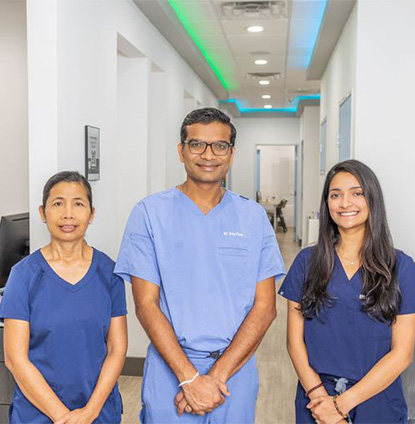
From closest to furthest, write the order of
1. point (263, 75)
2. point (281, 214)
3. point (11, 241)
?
point (11, 241), point (263, 75), point (281, 214)

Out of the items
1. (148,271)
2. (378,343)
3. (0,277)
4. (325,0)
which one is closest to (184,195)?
(148,271)

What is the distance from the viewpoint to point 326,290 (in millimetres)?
1936

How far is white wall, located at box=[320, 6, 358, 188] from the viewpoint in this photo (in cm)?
391

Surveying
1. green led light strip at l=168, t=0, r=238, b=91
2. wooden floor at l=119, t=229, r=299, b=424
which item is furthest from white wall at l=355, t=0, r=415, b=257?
green led light strip at l=168, t=0, r=238, b=91

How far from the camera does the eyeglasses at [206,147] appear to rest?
1.87 meters

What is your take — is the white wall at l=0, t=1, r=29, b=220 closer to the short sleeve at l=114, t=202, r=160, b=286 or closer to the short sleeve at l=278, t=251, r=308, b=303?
the short sleeve at l=114, t=202, r=160, b=286

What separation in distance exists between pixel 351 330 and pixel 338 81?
11.4ft

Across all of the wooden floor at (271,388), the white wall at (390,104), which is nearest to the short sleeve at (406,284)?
the wooden floor at (271,388)

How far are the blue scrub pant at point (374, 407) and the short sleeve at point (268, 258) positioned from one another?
0.39m

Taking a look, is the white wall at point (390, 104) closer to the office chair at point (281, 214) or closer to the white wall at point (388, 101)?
the white wall at point (388, 101)

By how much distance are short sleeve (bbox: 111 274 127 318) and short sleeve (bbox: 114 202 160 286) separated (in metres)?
0.09

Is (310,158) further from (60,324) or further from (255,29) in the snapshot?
(60,324)

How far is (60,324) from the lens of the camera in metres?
1.86

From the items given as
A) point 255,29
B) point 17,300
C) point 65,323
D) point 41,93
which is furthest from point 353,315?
point 255,29
